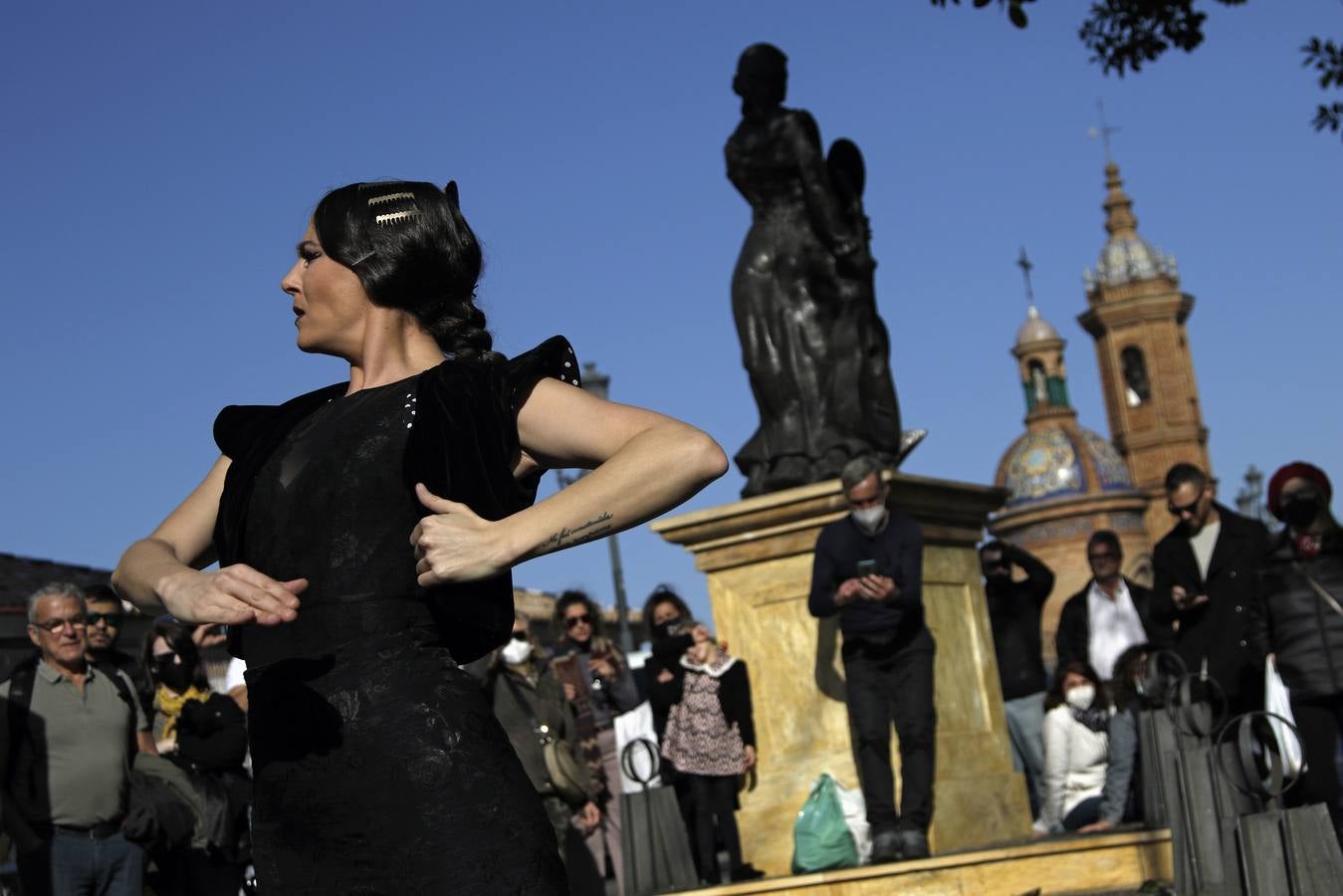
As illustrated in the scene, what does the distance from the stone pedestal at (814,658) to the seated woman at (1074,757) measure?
0.75ft

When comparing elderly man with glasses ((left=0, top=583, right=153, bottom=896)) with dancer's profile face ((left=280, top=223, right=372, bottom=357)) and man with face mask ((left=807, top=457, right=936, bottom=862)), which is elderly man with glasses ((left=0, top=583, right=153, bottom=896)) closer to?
man with face mask ((left=807, top=457, right=936, bottom=862))

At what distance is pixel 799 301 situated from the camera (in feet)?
36.2

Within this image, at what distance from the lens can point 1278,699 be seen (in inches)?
347

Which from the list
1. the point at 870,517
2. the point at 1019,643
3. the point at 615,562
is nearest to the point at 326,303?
the point at 870,517

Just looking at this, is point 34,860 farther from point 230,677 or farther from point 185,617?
point 185,617

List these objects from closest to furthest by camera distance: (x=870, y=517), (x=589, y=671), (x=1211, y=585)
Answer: (x=1211, y=585) < (x=870, y=517) < (x=589, y=671)

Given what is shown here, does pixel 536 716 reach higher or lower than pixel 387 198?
lower

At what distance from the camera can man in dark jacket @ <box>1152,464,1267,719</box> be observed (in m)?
8.57

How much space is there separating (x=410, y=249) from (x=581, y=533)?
0.56 metres

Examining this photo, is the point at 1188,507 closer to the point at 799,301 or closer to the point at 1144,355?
the point at 799,301

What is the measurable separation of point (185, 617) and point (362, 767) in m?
0.31

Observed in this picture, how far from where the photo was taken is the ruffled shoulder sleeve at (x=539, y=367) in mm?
2629

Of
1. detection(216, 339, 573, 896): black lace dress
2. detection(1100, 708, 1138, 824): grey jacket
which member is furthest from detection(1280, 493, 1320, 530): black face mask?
detection(216, 339, 573, 896): black lace dress

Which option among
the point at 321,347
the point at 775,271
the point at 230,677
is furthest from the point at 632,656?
the point at 321,347
